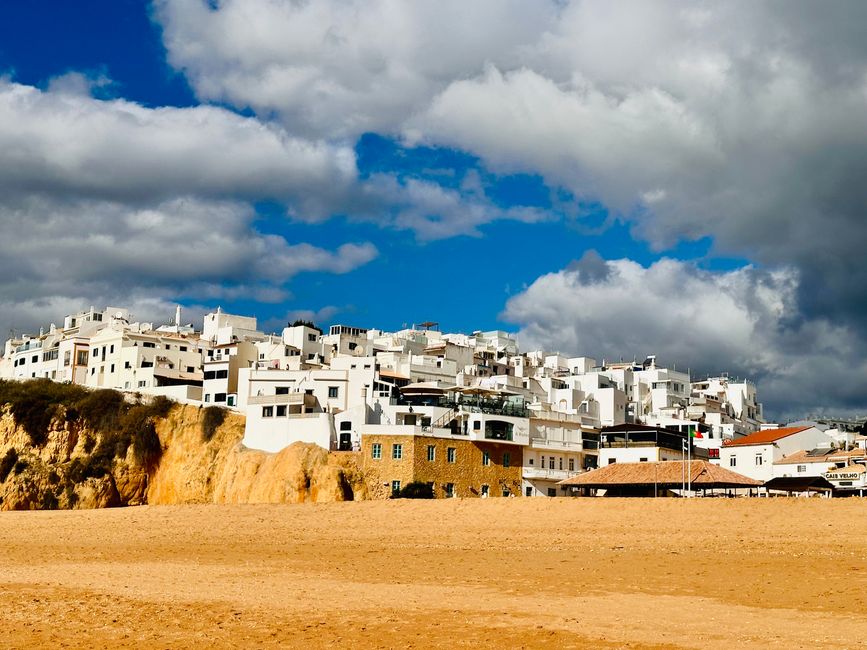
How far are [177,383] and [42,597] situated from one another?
50780mm

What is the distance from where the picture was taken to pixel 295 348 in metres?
78.4

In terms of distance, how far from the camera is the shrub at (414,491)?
52000 millimetres

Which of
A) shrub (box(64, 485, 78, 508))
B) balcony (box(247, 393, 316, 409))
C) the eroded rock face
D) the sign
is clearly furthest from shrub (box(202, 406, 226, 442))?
the sign

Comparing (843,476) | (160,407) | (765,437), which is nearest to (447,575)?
(843,476)

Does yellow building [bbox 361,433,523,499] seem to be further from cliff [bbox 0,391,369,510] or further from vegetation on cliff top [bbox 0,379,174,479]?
vegetation on cliff top [bbox 0,379,174,479]

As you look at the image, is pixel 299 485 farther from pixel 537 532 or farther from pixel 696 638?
pixel 696 638

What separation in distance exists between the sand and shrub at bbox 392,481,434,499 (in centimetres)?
730

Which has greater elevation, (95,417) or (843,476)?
(95,417)

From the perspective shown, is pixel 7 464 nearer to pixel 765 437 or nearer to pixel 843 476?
pixel 765 437

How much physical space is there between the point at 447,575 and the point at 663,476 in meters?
21.2

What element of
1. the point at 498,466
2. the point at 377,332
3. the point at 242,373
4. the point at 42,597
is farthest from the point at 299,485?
the point at 377,332

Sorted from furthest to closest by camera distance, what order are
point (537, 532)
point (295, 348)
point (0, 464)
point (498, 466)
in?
point (295, 348) < point (0, 464) < point (498, 466) < point (537, 532)

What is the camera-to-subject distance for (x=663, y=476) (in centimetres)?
4588

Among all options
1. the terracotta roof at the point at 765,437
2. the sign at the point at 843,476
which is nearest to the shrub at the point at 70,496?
the terracotta roof at the point at 765,437
